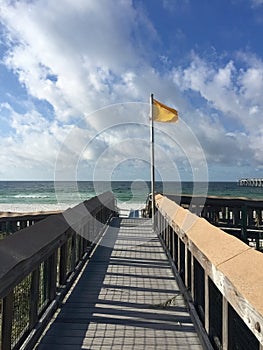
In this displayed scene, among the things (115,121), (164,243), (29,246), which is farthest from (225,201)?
(115,121)

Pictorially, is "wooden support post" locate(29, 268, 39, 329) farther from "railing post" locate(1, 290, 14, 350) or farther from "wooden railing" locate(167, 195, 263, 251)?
"wooden railing" locate(167, 195, 263, 251)

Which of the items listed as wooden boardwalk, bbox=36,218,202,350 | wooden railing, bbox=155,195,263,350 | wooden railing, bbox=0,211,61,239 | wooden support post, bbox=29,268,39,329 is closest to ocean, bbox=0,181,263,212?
wooden railing, bbox=0,211,61,239

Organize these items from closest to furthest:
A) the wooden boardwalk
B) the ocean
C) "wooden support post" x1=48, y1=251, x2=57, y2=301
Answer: the wooden boardwalk < "wooden support post" x1=48, y1=251, x2=57, y2=301 < the ocean

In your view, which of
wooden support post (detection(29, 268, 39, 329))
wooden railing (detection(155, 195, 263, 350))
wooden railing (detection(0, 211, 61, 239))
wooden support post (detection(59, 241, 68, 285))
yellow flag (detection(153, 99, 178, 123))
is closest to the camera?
wooden railing (detection(155, 195, 263, 350))

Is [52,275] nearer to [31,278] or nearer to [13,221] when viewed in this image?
[31,278]

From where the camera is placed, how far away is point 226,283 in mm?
1918

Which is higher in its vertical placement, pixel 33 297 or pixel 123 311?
pixel 33 297

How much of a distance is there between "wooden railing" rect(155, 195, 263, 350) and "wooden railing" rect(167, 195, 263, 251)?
Result: 124 inches

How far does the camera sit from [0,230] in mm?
7219

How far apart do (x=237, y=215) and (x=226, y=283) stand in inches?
218

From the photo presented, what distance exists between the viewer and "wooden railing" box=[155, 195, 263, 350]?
158 centimetres

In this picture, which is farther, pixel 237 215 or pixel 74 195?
pixel 74 195

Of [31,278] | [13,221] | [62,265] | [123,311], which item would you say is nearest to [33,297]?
[31,278]

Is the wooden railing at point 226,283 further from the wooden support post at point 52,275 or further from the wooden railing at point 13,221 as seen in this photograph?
the wooden railing at point 13,221
